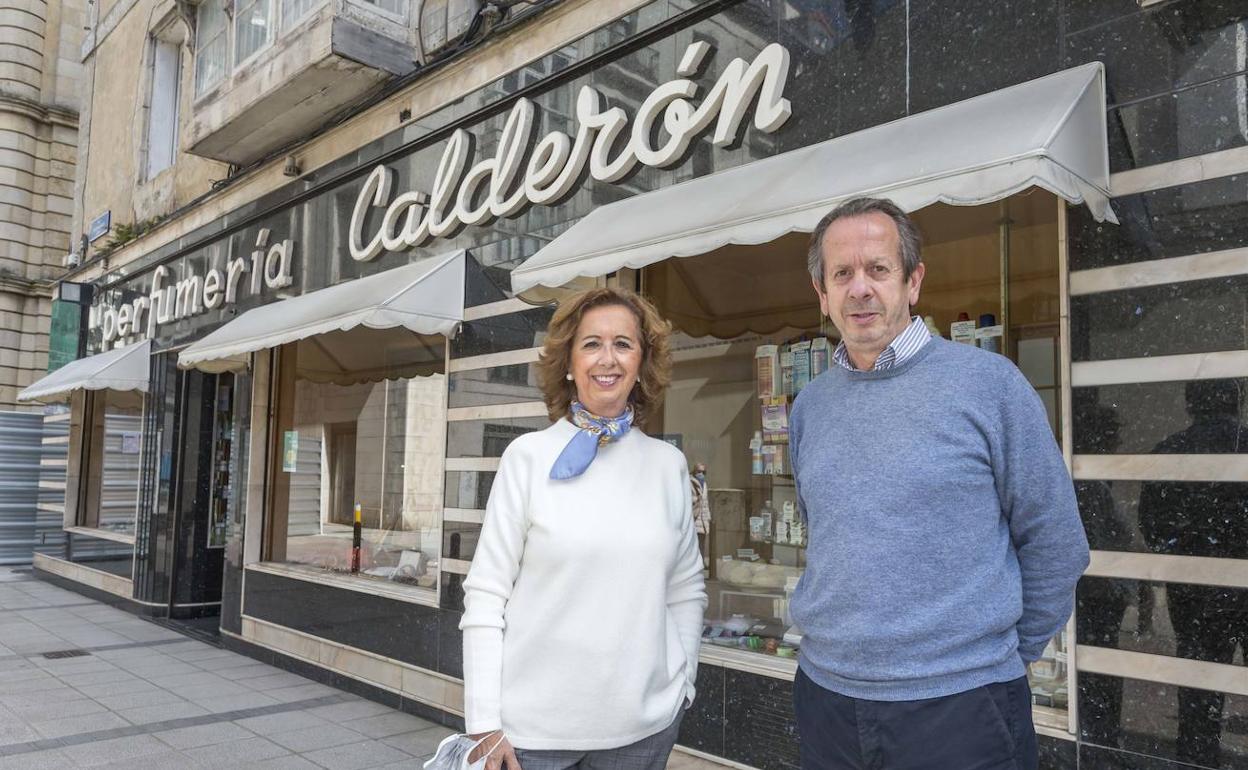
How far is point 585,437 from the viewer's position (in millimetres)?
2182

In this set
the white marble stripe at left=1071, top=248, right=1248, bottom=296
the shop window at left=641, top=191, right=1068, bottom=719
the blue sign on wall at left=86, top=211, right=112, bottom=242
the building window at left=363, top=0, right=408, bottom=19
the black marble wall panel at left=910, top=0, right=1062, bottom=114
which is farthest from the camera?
the blue sign on wall at left=86, top=211, right=112, bottom=242

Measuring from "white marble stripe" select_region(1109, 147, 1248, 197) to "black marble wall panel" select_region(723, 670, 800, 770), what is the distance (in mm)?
2625

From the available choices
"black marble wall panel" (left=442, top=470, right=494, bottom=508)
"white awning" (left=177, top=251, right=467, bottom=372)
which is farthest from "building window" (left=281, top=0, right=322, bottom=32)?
"black marble wall panel" (left=442, top=470, right=494, bottom=508)

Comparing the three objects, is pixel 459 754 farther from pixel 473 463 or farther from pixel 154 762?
pixel 473 463

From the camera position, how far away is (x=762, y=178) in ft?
14.0

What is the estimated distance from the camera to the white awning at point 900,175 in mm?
3173

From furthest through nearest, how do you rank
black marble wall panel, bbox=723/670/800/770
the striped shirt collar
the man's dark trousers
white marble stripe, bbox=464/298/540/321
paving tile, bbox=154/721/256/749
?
white marble stripe, bbox=464/298/540/321 < paving tile, bbox=154/721/256/749 < black marble wall panel, bbox=723/670/800/770 < the striped shirt collar < the man's dark trousers

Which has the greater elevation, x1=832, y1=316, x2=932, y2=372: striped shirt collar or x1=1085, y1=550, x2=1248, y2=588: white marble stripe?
x1=832, y1=316, x2=932, y2=372: striped shirt collar

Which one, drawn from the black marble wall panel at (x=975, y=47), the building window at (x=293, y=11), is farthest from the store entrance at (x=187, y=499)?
the black marble wall panel at (x=975, y=47)

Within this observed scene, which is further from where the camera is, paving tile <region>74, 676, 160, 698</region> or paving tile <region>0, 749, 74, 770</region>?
paving tile <region>74, 676, 160, 698</region>

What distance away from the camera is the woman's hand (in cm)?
202

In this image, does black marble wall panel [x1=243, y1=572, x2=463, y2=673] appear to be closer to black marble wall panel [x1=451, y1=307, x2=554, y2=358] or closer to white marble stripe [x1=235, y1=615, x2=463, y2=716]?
white marble stripe [x1=235, y1=615, x2=463, y2=716]

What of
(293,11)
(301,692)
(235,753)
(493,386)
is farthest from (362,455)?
(293,11)

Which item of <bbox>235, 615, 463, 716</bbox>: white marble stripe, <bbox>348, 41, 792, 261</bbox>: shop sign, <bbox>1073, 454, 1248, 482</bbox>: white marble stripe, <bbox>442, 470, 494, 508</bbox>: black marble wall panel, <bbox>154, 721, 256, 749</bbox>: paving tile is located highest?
<bbox>348, 41, 792, 261</bbox>: shop sign
